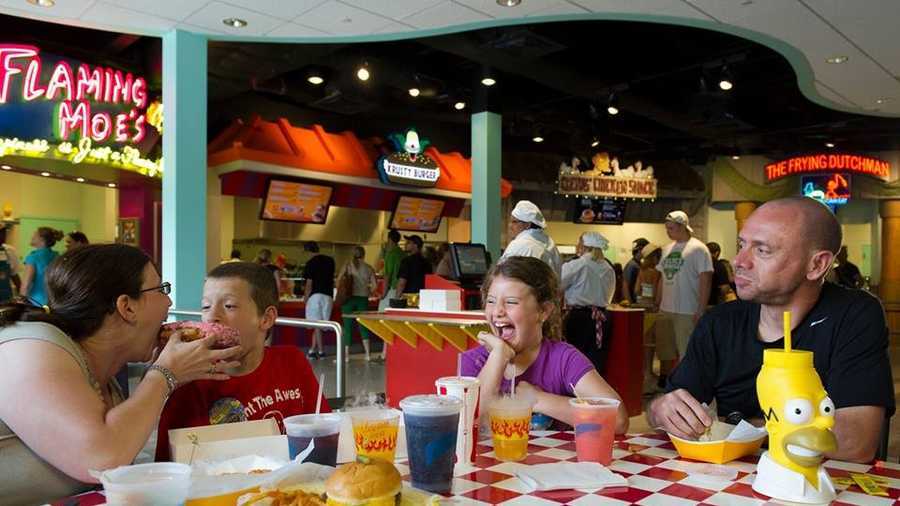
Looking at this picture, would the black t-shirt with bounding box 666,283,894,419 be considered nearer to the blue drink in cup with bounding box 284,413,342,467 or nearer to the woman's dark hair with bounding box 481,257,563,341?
the woman's dark hair with bounding box 481,257,563,341

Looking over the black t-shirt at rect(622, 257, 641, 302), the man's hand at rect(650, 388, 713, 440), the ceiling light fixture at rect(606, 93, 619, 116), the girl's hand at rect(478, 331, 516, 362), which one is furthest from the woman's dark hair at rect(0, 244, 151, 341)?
the ceiling light fixture at rect(606, 93, 619, 116)

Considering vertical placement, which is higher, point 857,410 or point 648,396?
point 857,410

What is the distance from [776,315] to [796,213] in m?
0.32

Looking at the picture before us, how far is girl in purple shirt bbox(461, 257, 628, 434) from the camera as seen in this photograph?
2246 mm

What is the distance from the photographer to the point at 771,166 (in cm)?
1500

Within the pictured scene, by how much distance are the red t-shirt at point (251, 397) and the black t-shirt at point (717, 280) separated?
253 inches

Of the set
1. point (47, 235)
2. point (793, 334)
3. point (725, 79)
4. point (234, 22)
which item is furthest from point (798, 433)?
point (725, 79)

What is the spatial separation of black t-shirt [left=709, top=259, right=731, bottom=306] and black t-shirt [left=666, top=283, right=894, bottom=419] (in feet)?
19.1

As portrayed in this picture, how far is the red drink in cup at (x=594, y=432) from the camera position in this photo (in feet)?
5.46

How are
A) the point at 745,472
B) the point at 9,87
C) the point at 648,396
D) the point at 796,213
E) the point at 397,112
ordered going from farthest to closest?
the point at 397,112 < the point at 9,87 < the point at 648,396 < the point at 796,213 < the point at 745,472

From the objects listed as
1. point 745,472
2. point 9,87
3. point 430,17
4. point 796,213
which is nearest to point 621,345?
point 430,17

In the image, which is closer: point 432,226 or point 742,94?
point 742,94

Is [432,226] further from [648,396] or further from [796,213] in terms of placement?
[796,213]

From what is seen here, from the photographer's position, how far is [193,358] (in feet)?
5.84
